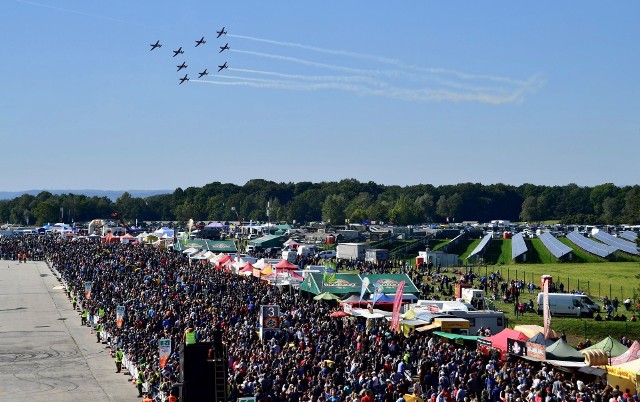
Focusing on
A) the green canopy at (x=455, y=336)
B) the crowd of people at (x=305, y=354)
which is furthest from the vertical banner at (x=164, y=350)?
the green canopy at (x=455, y=336)

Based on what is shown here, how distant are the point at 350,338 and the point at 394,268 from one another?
33.9 metres

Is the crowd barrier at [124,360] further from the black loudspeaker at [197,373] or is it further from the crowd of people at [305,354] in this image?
the black loudspeaker at [197,373]

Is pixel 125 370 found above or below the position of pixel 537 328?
below

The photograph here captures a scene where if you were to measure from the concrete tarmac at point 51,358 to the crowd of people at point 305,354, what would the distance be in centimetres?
109

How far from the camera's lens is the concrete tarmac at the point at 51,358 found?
28891mm

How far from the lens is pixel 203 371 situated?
17312 mm

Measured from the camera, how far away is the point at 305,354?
28.3 m

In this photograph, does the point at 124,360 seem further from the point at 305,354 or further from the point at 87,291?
the point at 87,291

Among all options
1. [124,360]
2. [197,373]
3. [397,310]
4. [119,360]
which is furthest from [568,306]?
[197,373]

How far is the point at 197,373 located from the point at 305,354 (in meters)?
11.3

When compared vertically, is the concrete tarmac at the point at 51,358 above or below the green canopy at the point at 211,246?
below

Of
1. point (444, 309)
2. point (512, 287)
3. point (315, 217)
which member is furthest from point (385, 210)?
point (444, 309)

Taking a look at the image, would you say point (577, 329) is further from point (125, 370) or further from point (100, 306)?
point (100, 306)

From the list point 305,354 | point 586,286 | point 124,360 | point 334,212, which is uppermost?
point 334,212
